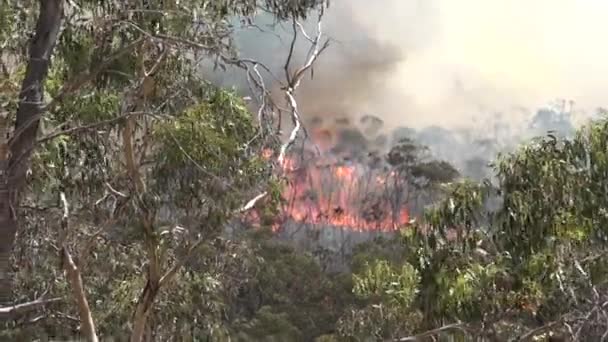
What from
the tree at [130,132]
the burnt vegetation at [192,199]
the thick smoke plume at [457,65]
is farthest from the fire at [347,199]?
the tree at [130,132]

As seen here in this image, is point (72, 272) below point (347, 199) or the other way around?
below

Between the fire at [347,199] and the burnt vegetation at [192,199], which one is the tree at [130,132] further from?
the fire at [347,199]

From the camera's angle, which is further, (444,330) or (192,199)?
(444,330)

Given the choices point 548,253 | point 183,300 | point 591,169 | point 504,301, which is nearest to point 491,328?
point 504,301

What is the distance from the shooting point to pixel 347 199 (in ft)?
29.8

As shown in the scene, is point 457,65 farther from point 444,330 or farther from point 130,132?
point 130,132

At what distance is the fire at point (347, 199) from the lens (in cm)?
869

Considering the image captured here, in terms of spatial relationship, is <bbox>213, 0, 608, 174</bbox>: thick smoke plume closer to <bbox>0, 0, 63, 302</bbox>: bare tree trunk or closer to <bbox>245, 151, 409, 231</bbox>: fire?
<bbox>245, 151, 409, 231</bbox>: fire

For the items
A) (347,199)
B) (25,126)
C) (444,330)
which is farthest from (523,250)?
(347,199)

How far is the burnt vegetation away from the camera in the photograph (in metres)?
3.35

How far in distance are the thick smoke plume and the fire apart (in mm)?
526

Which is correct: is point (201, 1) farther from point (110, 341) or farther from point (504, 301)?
point (110, 341)

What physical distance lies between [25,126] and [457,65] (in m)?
6.80

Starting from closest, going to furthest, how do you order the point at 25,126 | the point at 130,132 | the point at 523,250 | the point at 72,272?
the point at 25,126 < the point at 130,132 < the point at 72,272 < the point at 523,250
